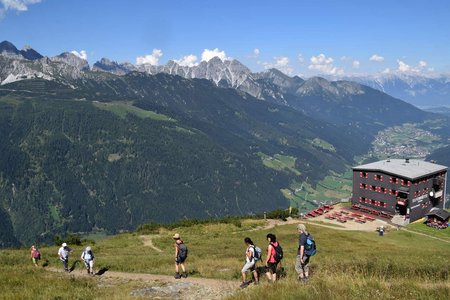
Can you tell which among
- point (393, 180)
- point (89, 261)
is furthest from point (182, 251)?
point (393, 180)

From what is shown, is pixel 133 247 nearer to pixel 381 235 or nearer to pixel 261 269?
pixel 261 269

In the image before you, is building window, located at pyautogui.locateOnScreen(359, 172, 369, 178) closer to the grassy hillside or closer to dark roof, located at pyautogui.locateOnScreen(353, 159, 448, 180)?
dark roof, located at pyautogui.locateOnScreen(353, 159, 448, 180)

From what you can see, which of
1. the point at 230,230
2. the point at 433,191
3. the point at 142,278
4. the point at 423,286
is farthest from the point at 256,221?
the point at 423,286

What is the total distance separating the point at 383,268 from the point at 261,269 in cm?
765

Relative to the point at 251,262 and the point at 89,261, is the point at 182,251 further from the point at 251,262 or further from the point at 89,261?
the point at 89,261

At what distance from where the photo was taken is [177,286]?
2481 cm

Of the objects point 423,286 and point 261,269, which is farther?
point 261,269

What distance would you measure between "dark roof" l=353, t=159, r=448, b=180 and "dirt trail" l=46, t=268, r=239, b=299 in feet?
226

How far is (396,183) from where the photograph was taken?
Answer: 282 ft

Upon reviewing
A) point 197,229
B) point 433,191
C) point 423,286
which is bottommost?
point 197,229

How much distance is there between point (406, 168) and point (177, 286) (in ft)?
254

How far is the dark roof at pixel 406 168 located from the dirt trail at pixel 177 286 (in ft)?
226

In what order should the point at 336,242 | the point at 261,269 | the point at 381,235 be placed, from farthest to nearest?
the point at 381,235 → the point at 336,242 → the point at 261,269

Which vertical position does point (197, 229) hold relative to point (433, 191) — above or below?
below
